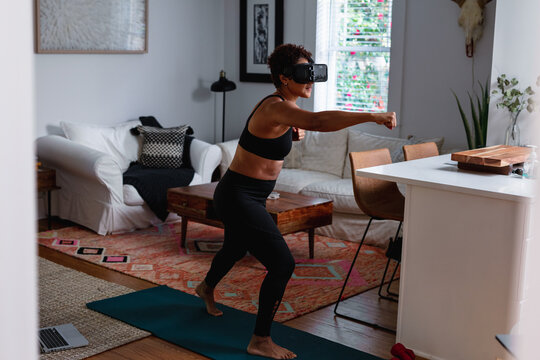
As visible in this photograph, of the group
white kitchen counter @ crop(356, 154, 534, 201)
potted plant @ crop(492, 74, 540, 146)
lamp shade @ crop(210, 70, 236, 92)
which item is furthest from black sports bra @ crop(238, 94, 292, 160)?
lamp shade @ crop(210, 70, 236, 92)

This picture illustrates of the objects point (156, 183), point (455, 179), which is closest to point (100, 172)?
point (156, 183)

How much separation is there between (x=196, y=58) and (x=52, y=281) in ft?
10.9

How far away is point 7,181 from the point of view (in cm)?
65

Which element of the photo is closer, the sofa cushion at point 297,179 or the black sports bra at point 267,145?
the black sports bra at point 267,145

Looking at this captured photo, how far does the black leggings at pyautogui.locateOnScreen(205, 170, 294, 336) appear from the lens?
2.84 meters

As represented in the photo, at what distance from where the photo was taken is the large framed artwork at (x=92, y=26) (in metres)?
5.35

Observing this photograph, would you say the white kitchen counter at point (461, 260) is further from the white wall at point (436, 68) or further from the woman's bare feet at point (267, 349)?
the white wall at point (436, 68)

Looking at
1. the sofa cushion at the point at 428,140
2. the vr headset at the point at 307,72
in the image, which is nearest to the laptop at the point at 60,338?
the vr headset at the point at 307,72

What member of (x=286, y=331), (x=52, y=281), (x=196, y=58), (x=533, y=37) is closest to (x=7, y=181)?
(x=286, y=331)

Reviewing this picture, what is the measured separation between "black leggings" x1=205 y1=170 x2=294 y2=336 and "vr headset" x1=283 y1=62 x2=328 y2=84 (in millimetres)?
486

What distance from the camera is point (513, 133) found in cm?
402

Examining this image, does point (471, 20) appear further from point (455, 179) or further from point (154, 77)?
point (154, 77)

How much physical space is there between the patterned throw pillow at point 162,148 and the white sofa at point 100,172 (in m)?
0.13

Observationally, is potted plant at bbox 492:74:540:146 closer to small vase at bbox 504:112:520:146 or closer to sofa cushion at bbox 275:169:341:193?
small vase at bbox 504:112:520:146
